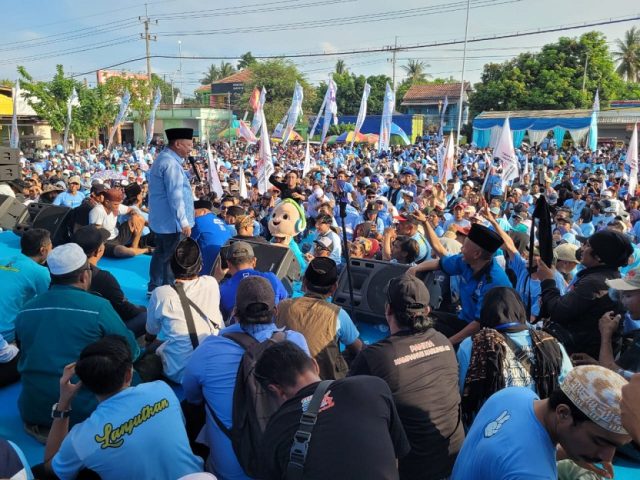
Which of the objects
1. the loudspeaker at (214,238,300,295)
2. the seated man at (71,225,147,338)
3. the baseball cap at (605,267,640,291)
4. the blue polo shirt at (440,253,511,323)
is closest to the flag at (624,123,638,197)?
the blue polo shirt at (440,253,511,323)

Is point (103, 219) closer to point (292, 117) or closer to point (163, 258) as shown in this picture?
point (163, 258)

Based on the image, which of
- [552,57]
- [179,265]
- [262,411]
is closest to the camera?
[262,411]

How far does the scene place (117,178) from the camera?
1580cm

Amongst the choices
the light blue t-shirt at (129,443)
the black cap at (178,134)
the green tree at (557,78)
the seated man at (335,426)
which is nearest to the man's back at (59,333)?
the light blue t-shirt at (129,443)

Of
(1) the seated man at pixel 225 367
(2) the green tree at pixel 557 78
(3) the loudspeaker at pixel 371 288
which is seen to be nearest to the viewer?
(1) the seated man at pixel 225 367

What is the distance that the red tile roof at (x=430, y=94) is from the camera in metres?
59.4

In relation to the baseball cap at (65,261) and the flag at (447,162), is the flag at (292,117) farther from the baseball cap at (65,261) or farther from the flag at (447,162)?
the baseball cap at (65,261)

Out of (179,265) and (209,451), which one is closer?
(209,451)

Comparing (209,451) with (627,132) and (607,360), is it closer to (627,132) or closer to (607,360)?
(607,360)

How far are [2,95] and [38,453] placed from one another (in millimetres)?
37333

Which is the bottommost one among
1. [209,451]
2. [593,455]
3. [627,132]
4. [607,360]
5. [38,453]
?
[38,453]

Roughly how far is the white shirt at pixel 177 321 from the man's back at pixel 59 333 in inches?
14.0

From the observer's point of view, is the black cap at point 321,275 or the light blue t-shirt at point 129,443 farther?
the black cap at point 321,275

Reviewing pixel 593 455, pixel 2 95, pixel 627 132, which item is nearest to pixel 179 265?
pixel 593 455
